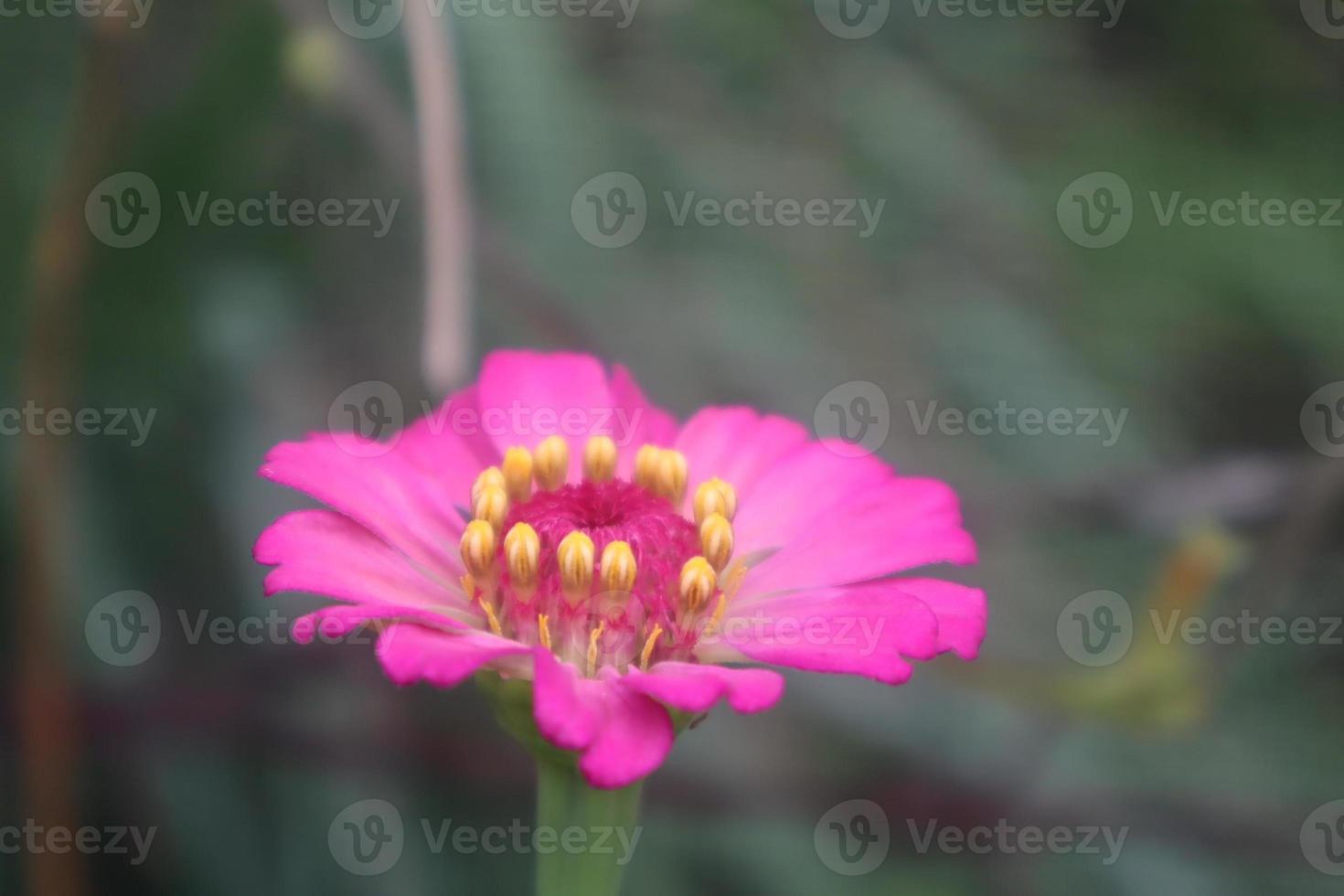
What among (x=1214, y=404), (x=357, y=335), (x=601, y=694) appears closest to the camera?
(x=601, y=694)

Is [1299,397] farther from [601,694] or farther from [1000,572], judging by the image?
[601,694]

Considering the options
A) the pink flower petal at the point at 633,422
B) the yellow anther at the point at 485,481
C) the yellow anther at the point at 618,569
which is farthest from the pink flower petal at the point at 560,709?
the pink flower petal at the point at 633,422

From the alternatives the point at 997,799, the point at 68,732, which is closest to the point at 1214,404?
the point at 997,799

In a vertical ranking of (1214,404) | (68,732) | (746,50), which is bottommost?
(68,732)

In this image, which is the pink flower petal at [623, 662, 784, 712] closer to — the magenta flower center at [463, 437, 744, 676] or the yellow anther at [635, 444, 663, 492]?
the magenta flower center at [463, 437, 744, 676]

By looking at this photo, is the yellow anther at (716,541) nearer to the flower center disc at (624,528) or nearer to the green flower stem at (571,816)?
the flower center disc at (624,528)

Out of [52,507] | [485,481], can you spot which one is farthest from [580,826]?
[52,507]

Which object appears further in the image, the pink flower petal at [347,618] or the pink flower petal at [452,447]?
the pink flower petal at [452,447]

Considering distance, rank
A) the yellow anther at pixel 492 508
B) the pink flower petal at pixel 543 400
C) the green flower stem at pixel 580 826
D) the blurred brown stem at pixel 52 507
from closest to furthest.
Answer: the green flower stem at pixel 580 826
the yellow anther at pixel 492 508
the pink flower petal at pixel 543 400
the blurred brown stem at pixel 52 507

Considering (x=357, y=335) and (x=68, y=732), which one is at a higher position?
(x=357, y=335)
